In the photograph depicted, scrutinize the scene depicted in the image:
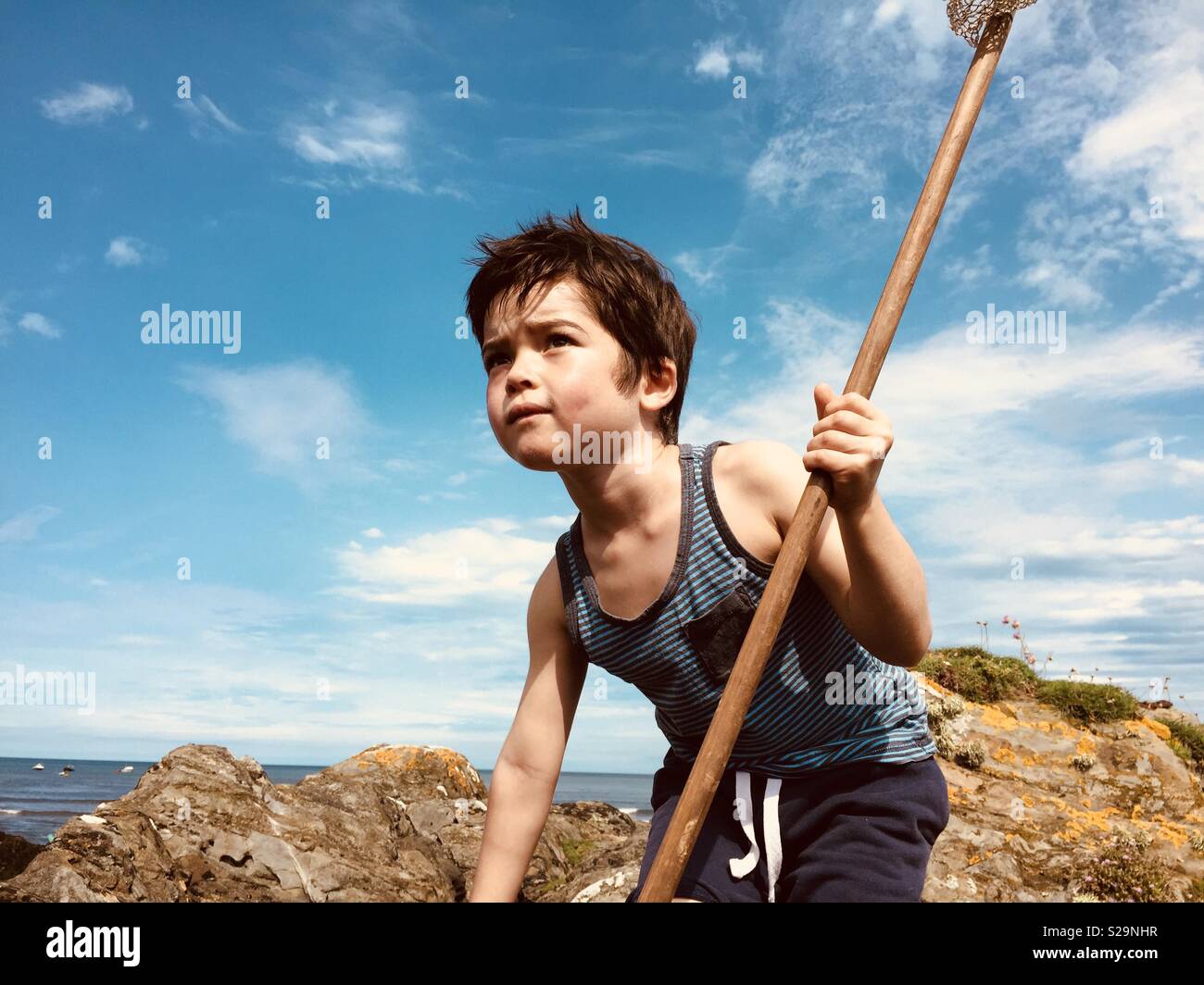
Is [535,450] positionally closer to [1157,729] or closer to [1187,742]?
[1157,729]

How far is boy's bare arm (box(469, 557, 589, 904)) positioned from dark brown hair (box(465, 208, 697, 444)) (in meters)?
0.82

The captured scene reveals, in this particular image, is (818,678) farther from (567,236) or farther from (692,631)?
(567,236)

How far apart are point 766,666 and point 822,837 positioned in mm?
558

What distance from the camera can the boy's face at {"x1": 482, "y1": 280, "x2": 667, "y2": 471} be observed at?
2.82 meters

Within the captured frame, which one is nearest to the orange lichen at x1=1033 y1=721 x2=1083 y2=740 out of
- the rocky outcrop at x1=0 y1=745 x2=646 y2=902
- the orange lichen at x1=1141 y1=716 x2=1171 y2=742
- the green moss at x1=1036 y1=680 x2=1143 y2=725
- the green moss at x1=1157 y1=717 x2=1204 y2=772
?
the green moss at x1=1036 y1=680 x2=1143 y2=725

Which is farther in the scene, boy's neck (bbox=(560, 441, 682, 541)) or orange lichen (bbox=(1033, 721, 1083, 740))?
orange lichen (bbox=(1033, 721, 1083, 740))

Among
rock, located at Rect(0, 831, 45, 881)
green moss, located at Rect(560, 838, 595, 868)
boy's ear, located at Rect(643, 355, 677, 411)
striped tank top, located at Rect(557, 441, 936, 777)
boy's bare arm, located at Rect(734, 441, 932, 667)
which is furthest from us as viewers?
green moss, located at Rect(560, 838, 595, 868)

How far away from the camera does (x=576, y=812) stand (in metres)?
7.69

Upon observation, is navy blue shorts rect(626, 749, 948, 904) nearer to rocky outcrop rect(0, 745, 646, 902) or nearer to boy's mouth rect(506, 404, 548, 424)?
boy's mouth rect(506, 404, 548, 424)

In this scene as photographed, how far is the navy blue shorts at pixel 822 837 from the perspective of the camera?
274cm

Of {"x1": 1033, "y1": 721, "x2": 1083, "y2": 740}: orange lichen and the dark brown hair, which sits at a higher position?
the dark brown hair
